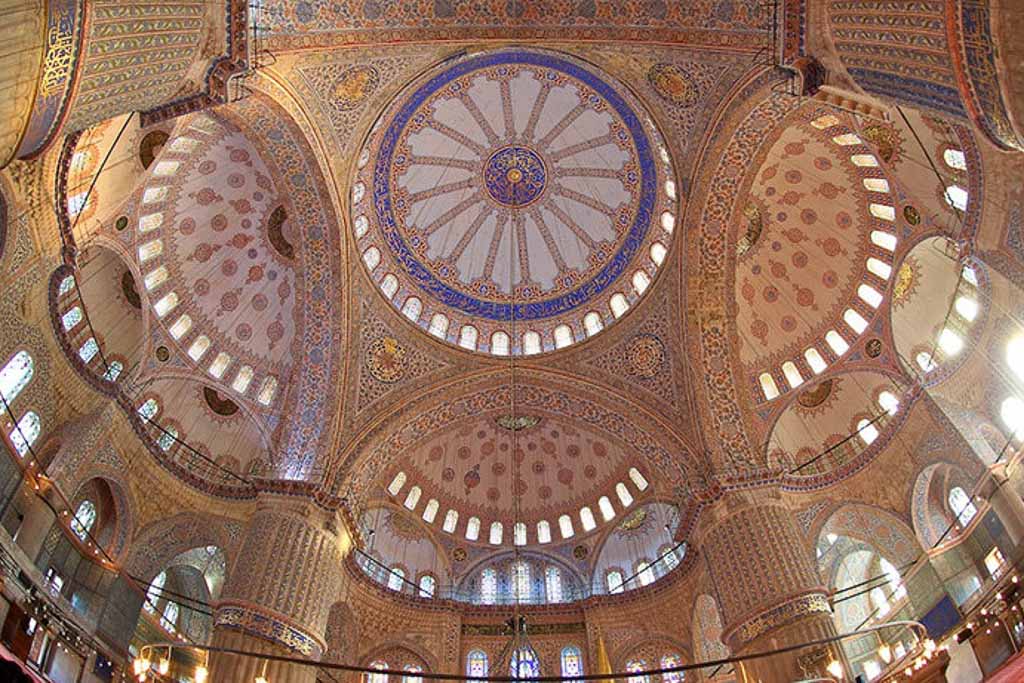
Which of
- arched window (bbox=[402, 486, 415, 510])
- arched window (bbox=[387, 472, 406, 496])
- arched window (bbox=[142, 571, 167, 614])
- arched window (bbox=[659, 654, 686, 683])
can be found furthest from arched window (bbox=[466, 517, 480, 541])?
arched window (bbox=[142, 571, 167, 614])

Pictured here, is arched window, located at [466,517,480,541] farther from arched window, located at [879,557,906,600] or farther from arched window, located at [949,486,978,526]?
→ arched window, located at [949,486,978,526]

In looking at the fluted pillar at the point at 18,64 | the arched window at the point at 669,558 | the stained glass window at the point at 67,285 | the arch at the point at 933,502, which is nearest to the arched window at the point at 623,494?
the arched window at the point at 669,558

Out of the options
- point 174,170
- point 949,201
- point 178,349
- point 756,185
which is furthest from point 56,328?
point 949,201

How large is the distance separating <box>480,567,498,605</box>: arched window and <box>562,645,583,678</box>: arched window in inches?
86.9

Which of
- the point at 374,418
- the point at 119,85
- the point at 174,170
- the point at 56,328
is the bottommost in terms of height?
the point at 119,85

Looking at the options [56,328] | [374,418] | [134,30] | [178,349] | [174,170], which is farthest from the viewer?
[374,418]

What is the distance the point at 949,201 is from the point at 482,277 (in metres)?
10.4

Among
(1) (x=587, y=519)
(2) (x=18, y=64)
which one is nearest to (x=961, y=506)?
(1) (x=587, y=519)

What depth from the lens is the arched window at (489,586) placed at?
57.2ft

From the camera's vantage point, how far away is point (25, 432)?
438 inches

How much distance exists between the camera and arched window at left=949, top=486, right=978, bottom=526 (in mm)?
12195

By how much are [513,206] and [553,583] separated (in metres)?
9.89

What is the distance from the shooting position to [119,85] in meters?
7.86

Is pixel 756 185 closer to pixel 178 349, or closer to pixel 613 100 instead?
pixel 613 100
